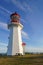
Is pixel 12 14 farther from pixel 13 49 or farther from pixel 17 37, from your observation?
pixel 13 49

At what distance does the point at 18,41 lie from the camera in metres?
29.7

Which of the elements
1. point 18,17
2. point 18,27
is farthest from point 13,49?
point 18,17

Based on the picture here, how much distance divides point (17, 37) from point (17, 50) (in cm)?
268

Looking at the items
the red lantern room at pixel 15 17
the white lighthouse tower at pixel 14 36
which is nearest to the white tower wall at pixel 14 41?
the white lighthouse tower at pixel 14 36

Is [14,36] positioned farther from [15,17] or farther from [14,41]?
[15,17]

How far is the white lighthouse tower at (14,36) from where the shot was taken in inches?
1142

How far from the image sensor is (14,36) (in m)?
29.5

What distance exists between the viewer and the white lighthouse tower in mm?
29017

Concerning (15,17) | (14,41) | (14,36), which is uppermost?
(15,17)

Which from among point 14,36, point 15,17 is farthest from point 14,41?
point 15,17

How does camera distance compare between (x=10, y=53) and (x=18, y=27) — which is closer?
(x=10, y=53)

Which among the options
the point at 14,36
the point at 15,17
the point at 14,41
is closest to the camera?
the point at 14,41

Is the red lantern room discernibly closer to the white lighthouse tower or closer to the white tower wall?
the white lighthouse tower

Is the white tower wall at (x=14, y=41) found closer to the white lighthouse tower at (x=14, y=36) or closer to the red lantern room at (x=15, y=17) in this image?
the white lighthouse tower at (x=14, y=36)
